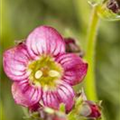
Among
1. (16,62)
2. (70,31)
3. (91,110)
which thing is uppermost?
(70,31)

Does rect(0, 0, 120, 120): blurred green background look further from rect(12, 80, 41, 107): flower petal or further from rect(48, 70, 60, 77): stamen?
rect(12, 80, 41, 107): flower petal

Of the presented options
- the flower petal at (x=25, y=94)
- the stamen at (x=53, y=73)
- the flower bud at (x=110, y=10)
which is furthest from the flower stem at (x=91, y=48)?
the flower petal at (x=25, y=94)

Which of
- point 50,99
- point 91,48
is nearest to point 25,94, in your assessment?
point 50,99

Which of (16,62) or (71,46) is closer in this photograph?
(16,62)

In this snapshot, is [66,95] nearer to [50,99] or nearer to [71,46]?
[50,99]

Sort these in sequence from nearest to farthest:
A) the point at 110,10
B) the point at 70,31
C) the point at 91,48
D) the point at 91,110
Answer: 1. the point at 91,110
2. the point at 110,10
3. the point at 91,48
4. the point at 70,31

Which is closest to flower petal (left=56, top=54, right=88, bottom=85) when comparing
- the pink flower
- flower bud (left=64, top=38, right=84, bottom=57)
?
the pink flower
